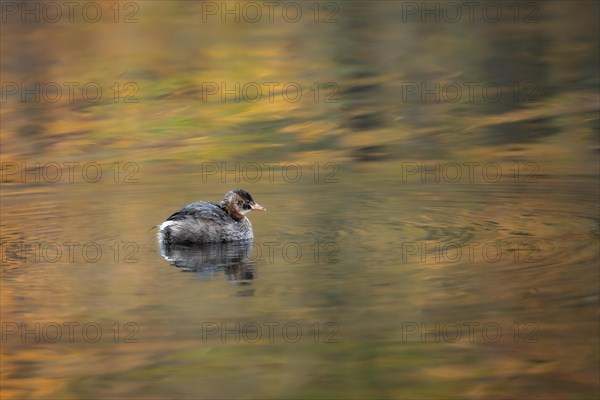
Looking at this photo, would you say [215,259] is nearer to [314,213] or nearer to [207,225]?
[207,225]

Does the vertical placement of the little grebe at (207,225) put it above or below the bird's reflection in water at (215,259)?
above

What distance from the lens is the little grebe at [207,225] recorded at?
12.6m

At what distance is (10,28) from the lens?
105 ft

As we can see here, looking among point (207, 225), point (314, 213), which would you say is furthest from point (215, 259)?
point (314, 213)

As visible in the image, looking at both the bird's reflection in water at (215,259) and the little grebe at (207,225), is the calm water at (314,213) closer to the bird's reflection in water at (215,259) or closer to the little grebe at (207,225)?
the bird's reflection in water at (215,259)

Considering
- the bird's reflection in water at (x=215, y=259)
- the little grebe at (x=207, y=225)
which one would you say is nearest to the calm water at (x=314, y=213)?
the bird's reflection in water at (x=215, y=259)

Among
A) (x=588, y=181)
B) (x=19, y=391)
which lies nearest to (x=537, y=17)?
(x=588, y=181)

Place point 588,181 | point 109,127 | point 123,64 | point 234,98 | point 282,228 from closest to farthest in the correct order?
point 282,228, point 588,181, point 109,127, point 234,98, point 123,64

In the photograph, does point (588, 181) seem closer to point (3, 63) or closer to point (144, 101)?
point (144, 101)

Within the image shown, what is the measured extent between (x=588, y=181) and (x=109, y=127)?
28.0 feet

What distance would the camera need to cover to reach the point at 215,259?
12156mm

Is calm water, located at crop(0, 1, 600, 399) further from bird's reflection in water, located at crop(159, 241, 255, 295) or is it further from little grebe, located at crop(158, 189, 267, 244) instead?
little grebe, located at crop(158, 189, 267, 244)

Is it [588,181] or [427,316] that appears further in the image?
[588,181]

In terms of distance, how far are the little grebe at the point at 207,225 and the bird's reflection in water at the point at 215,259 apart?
7cm
